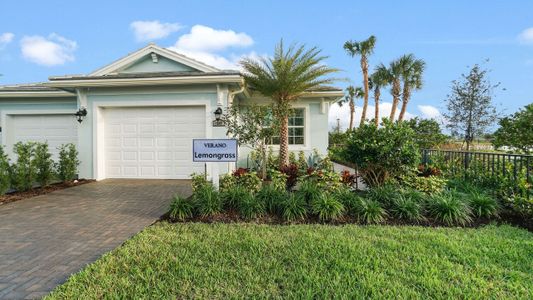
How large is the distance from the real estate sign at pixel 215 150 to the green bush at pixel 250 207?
946mm

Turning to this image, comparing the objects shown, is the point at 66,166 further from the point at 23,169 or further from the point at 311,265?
the point at 311,265

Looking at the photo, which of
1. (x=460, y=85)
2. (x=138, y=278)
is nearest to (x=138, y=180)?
(x=138, y=278)

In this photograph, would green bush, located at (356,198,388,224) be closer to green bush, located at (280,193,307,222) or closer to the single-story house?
green bush, located at (280,193,307,222)

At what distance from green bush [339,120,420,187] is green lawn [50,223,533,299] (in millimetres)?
2172

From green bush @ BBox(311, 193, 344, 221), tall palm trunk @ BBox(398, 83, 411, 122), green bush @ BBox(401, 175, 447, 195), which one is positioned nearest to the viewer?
green bush @ BBox(311, 193, 344, 221)

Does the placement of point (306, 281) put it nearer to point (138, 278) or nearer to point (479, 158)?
point (138, 278)

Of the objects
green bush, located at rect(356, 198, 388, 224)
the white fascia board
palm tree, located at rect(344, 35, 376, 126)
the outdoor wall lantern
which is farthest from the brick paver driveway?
palm tree, located at rect(344, 35, 376, 126)

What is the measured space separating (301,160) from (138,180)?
588 cm

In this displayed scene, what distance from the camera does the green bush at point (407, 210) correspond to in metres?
5.09

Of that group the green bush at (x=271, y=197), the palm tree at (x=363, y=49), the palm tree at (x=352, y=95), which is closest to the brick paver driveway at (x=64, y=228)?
the green bush at (x=271, y=197)

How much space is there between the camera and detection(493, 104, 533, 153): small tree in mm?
7051

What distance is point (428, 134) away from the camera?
1349 centimetres

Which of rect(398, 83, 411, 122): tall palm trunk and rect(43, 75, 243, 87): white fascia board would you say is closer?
rect(43, 75, 243, 87): white fascia board

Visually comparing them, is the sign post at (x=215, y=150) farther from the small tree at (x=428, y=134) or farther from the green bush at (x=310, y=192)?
the small tree at (x=428, y=134)
